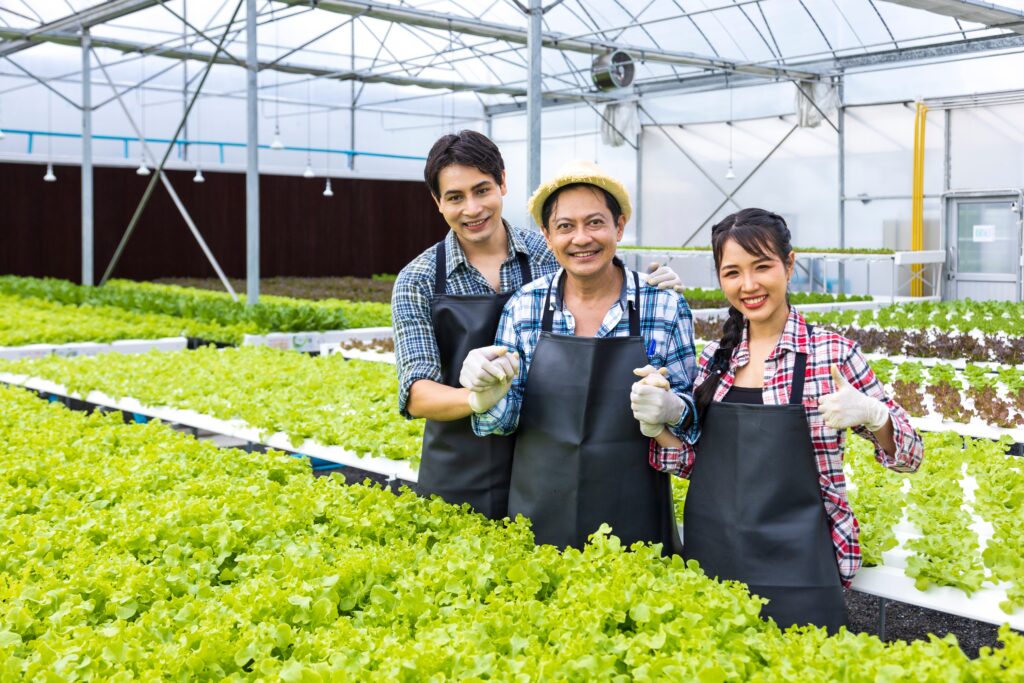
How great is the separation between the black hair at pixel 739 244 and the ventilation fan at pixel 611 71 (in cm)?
1354

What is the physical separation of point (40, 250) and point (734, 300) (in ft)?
66.7

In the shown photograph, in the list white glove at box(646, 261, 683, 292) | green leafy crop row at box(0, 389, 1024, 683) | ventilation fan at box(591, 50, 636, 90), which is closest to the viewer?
green leafy crop row at box(0, 389, 1024, 683)

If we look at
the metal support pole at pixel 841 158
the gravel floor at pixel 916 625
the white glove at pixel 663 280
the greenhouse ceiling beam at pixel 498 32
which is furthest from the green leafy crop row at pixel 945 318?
the metal support pole at pixel 841 158

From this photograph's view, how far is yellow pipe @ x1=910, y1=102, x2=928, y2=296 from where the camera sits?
1762 cm

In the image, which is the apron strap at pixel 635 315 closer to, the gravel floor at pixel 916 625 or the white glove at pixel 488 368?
Answer: the white glove at pixel 488 368

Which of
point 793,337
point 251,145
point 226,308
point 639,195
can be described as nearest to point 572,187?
point 793,337

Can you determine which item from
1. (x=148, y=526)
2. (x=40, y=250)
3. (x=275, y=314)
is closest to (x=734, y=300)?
(x=148, y=526)

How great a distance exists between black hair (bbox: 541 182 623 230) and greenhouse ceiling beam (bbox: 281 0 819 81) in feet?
32.6

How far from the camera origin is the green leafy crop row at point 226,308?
1019 centimetres

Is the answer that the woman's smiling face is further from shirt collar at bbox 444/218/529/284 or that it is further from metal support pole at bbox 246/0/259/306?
metal support pole at bbox 246/0/259/306

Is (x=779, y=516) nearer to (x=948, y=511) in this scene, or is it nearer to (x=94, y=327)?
(x=948, y=511)

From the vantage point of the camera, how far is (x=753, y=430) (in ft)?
7.61

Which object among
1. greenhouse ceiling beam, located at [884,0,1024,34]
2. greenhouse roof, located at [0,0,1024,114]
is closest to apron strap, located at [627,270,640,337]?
greenhouse ceiling beam, located at [884,0,1024,34]

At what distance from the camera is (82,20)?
14.2 m
